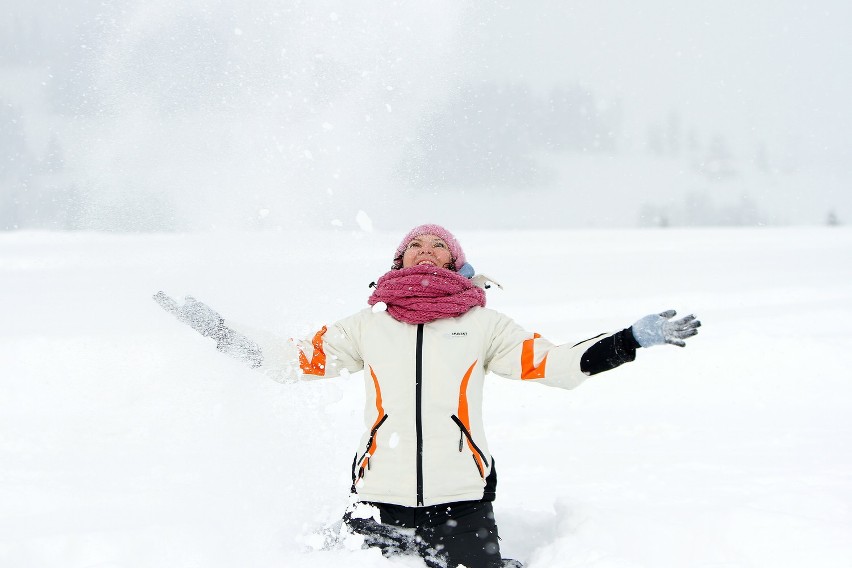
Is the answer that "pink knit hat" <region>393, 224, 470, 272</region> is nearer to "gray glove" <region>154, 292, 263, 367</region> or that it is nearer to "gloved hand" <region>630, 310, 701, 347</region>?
"gray glove" <region>154, 292, 263, 367</region>

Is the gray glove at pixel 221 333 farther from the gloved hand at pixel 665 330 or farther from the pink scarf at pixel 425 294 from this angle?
the gloved hand at pixel 665 330

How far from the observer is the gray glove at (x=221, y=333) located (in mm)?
3006

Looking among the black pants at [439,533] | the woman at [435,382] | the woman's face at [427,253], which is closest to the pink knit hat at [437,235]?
the woman's face at [427,253]

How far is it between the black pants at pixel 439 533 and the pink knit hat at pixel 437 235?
105cm

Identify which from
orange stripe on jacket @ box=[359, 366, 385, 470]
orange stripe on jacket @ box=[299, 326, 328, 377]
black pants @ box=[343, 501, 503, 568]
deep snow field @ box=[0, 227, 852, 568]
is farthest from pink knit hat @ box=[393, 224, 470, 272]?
deep snow field @ box=[0, 227, 852, 568]

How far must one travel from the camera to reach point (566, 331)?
9.76m

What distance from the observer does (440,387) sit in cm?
271

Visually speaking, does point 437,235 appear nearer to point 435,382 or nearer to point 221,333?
point 435,382

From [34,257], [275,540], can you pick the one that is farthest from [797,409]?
[34,257]

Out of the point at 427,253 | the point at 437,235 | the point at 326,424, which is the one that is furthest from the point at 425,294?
the point at 326,424

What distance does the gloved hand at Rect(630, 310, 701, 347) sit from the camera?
254 centimetres

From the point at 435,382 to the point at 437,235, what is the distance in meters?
0.73

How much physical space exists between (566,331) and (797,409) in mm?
3368

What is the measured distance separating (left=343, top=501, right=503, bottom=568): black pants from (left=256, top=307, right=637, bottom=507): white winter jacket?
65mm
